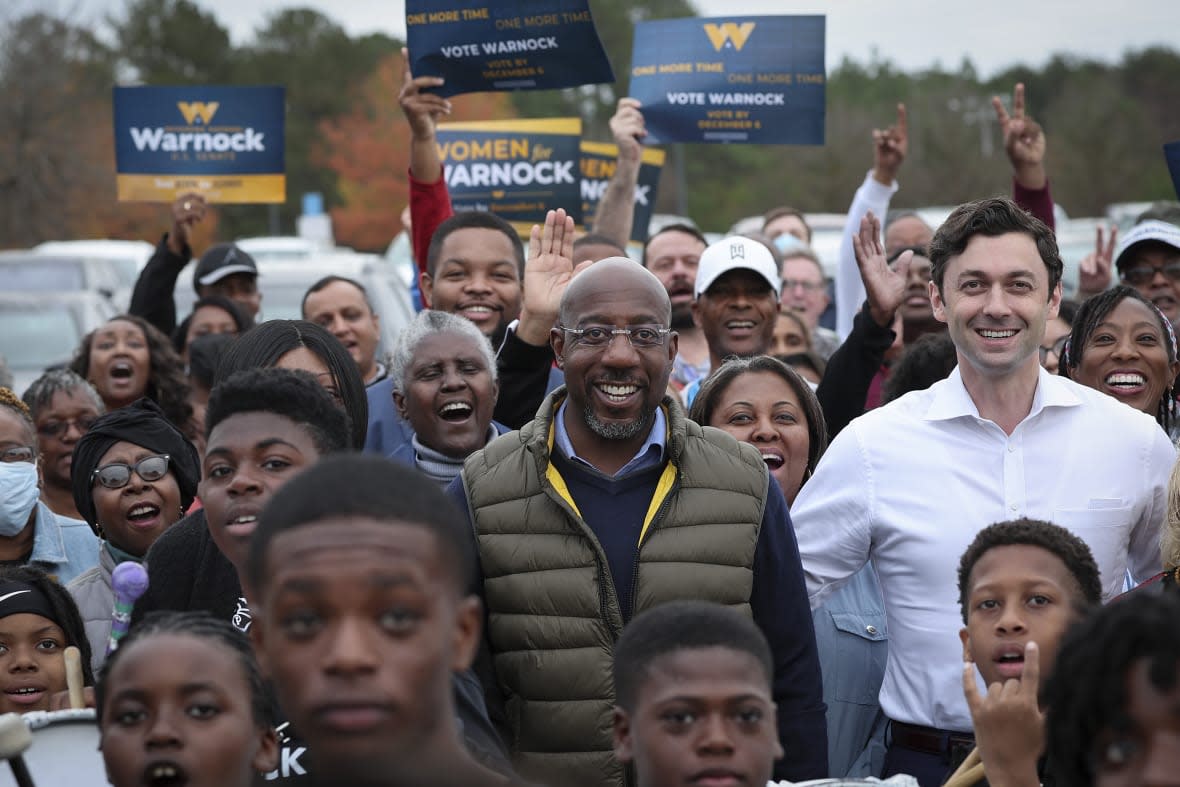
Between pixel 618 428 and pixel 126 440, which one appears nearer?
pixel 618 428

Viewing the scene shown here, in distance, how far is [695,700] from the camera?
11.9 feet

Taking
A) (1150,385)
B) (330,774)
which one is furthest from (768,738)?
(1150,385)

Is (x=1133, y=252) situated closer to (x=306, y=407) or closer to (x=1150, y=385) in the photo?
(x=1150, y=385)

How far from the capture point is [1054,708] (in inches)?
113

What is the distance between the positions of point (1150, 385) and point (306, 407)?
11.1 ft

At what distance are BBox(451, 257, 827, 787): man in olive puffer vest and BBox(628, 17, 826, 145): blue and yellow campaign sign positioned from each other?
5.23m

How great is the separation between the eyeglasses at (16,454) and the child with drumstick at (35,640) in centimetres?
128

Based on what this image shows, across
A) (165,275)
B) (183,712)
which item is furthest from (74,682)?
(165,275)

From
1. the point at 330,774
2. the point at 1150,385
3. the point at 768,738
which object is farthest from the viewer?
the point at 1150,385

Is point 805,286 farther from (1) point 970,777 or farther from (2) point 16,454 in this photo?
(1) point 970,777

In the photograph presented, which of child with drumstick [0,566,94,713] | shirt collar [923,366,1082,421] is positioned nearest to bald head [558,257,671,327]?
shirt collar [923,366,1082,421]

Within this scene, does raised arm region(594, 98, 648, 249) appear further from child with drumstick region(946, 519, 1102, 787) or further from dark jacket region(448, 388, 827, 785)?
child with drumstick region(946, 519, 1102, 787)

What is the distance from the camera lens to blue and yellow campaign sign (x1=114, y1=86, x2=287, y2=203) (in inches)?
429

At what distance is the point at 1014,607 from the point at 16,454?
3.88m
